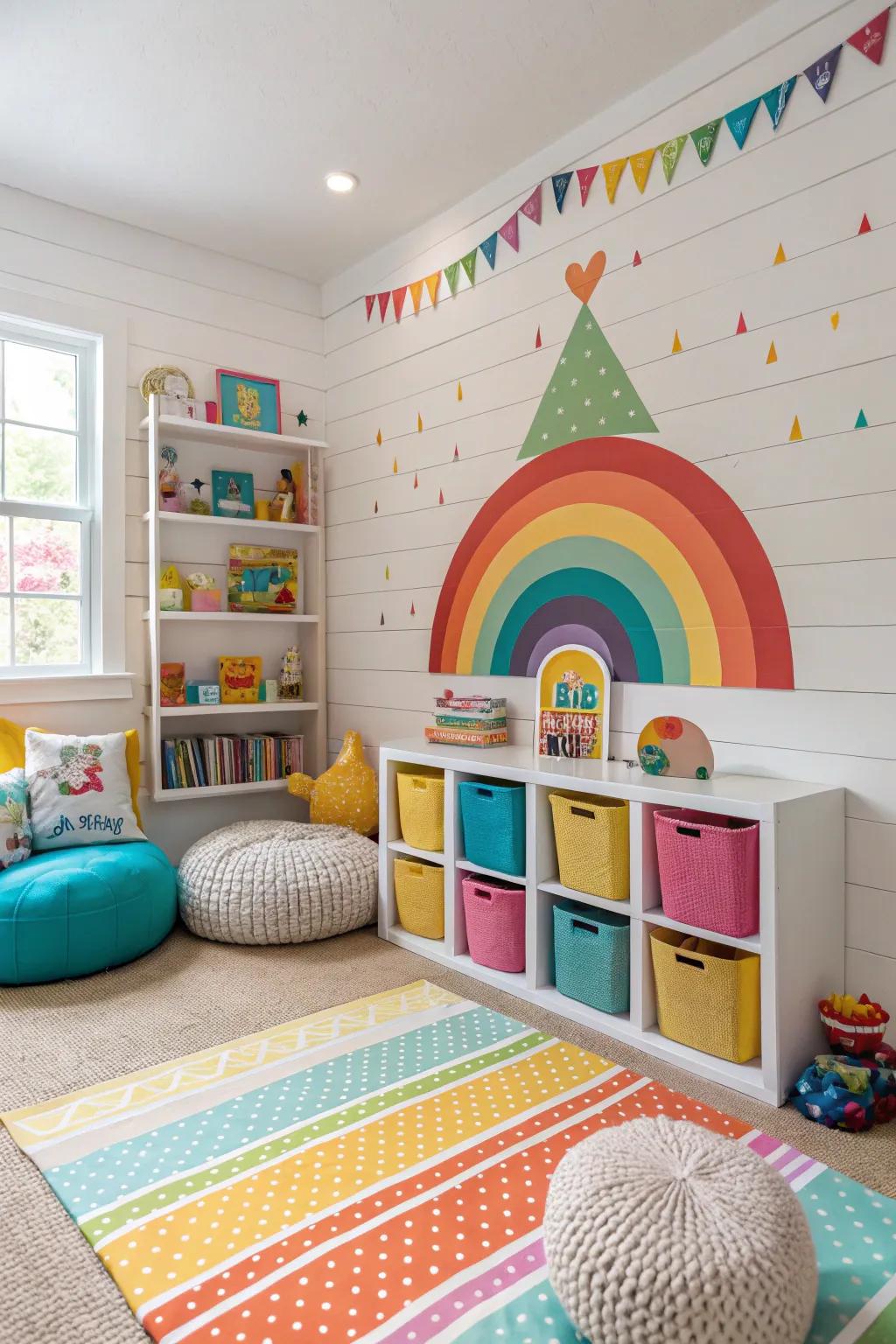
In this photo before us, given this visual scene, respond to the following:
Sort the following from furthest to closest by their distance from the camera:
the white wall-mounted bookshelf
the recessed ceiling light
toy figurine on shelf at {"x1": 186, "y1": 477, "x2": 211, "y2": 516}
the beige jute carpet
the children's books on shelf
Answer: the children's books on shelf < toy figurine on shelf at {"x1": 186, "y1": 477, "x2": 211, "y2": 516} < the white wall-mounted bookshelf < the recessed ceiling light < the beige jute carpet

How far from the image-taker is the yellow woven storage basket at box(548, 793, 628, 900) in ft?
7.32

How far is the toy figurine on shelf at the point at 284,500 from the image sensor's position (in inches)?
147

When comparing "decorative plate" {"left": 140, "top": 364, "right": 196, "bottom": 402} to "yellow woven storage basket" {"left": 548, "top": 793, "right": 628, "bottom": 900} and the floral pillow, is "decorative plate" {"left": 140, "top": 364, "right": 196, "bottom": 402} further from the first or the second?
"yellow woven storage basket" {"left": 548, "top": 793, "right": 628, "bottom": 900}

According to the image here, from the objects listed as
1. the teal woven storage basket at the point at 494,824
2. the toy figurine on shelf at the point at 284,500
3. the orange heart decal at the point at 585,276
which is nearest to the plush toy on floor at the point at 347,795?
the teal woven storage basket at the point at 494,824

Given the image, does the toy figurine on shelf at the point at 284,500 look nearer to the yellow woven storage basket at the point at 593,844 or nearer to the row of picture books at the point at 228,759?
the row of picture books at the point at 228,759

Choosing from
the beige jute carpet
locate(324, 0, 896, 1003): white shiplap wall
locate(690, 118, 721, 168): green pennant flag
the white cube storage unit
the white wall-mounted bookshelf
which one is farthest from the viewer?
the white wall-mounted bookshelf

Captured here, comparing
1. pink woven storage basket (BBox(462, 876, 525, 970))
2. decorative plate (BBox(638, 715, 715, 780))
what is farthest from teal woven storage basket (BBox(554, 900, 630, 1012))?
decorative plate (BBox(638, 715, 715, 780))

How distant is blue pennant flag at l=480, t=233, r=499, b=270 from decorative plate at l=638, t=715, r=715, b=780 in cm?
180

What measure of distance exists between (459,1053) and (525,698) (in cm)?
121

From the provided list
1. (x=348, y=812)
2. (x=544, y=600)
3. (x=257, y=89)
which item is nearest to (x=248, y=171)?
(x=257, y=89)

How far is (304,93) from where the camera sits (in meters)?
2.57

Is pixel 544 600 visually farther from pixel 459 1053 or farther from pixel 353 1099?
pixel 353 1099

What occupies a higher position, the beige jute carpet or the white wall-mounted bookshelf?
the white wall-mounted bookshelf

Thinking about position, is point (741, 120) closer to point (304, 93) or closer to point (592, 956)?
point (304, 93)
